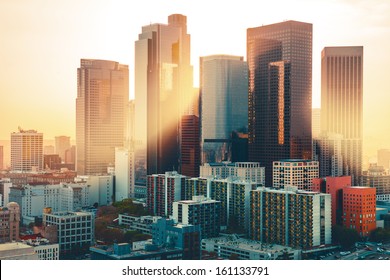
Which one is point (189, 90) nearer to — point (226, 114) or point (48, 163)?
point (226, 114)

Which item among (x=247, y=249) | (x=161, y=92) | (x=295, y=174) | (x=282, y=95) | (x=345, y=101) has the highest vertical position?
(x=161, y=92)

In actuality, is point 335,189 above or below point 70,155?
below

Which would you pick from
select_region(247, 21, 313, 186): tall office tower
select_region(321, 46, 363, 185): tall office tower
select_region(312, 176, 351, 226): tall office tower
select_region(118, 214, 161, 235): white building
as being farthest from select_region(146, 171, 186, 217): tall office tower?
select_region(321, 46, 363, 185): tall office tower

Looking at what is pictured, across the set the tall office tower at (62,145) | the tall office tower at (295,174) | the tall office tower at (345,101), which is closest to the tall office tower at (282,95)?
the tall office tower at (345,101)

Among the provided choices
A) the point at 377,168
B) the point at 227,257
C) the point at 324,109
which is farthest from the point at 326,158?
the point at 227,257

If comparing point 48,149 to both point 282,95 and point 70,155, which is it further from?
point 282,95

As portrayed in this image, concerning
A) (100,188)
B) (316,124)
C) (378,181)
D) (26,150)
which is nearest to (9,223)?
(26,150)
